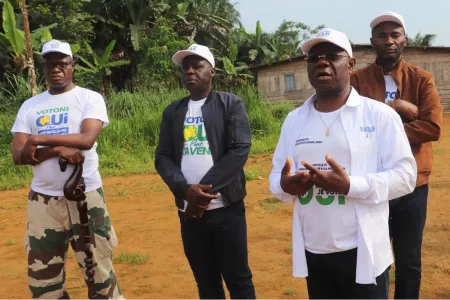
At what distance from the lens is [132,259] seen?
16.7 feet

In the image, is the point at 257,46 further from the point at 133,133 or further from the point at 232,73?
the point at 133,133

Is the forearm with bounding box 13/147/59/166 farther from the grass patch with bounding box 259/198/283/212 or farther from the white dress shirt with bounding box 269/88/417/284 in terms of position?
the grass patch with bounding box 259/198/283/212

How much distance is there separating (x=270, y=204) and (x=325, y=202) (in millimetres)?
5041

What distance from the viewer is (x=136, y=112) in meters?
13.9

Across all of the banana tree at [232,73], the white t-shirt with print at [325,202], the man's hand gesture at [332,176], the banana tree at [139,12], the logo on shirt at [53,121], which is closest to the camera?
the man's hand gesture at [332,176]

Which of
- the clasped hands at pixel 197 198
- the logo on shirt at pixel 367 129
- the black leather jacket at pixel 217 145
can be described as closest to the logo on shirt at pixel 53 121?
the black leather jacket at pixel 217 145

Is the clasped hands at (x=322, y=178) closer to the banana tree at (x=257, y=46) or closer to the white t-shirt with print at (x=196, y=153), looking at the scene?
the white t-shirt with print at (x=196, y=153)

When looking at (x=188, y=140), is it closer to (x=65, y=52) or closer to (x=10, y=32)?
(x=65, y=52)

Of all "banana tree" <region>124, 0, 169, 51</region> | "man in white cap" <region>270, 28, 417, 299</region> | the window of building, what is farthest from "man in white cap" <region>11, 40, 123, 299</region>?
the window of building

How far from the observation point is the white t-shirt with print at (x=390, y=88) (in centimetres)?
289

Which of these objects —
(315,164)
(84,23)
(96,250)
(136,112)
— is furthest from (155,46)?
(315,164)

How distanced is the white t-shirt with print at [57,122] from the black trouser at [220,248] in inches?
29.8

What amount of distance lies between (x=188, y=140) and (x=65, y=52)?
3.36 ft

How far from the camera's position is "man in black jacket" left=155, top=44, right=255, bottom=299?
9.81 feet
